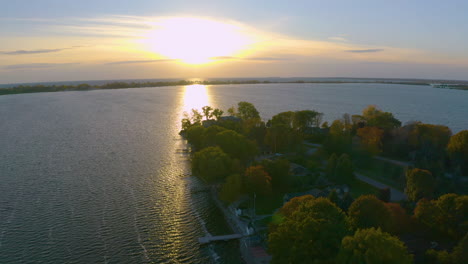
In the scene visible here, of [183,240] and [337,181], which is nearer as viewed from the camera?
[183,240]

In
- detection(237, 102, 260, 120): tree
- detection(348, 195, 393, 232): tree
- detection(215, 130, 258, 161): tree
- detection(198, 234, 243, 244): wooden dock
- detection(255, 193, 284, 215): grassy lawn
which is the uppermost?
detection(237, 102, 260, 120): tree

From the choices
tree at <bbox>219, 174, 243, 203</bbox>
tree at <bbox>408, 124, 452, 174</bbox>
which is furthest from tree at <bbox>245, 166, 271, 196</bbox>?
tree at <bbox>408, 124, 452, 174</bbox>

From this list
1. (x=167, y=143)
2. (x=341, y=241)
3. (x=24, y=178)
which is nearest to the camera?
(x=341, y=241)

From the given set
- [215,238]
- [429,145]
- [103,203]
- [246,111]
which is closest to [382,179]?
[429,145]

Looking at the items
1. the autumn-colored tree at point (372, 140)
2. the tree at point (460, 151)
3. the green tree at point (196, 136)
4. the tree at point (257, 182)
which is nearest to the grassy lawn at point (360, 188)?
the tree at point (257, 182)

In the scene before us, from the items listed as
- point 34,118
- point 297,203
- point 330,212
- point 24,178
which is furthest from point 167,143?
point 34,118

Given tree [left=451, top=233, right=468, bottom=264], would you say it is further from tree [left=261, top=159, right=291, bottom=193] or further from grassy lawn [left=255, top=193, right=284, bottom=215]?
tree [left=261, top=159, right=291, bottom=193]

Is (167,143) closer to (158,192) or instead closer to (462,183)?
(158,192)
